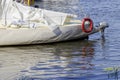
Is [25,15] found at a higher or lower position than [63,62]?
higher

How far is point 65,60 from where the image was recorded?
2084 cm

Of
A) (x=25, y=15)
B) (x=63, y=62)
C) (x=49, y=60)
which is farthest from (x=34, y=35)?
(x=63, y=62)

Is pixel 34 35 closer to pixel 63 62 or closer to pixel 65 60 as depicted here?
pixel 65 60

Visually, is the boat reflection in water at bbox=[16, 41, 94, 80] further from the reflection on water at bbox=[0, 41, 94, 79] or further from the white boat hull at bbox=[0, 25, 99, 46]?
the white boat hull at bbox=[0, 25, 99, 46]

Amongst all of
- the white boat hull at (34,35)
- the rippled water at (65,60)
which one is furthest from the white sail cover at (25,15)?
the rippled water at (65,60)

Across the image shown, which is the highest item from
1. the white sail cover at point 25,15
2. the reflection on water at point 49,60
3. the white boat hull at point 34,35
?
the white sail cover at point 25,15

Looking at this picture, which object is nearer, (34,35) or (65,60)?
(65,60)

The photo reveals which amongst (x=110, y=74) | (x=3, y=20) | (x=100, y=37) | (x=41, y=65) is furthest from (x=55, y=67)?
(x=100, y=37)

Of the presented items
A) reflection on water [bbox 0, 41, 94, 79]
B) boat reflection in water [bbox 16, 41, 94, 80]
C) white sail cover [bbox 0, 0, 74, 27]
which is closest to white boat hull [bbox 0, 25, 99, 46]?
reflection on water [bbox 0, 41, 94, 79]

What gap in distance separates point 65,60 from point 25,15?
579 centimetres

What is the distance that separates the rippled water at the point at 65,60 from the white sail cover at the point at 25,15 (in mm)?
1222

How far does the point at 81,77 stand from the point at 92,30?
9764 millimetres

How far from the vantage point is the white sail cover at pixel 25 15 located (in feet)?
83.2

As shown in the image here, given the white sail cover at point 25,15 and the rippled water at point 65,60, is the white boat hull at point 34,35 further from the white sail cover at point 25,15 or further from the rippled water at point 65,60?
the white sail cover at point 25,15
